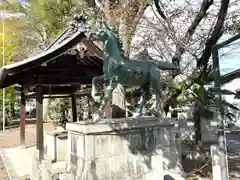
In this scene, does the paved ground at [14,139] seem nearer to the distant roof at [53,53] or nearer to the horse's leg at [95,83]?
the distant roof at [53,53]

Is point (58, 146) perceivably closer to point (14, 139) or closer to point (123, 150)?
point (123, 150)

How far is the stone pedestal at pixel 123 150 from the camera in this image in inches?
225

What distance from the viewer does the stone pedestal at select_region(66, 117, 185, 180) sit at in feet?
18.7

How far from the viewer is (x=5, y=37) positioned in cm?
2664

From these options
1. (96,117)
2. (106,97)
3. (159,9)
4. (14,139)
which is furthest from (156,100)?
(14,139)

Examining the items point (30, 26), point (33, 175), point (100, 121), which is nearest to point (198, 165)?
point (100, 121)

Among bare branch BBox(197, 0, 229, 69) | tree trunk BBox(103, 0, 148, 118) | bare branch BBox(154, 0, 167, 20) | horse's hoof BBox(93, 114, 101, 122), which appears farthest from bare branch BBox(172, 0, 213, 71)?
horse's hoof BBox(93, 114, 101, 122)

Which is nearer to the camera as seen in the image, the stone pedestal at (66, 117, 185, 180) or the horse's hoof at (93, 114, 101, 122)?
the stone pedestal at (66, 117, 185, 180)

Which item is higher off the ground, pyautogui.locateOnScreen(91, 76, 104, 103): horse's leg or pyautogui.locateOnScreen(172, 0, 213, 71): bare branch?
pyautogui.locateOnScreen(172, 0, 213, 71): bare branch

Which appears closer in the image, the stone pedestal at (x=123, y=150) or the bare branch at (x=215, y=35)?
the stone pedestal at (x=123, y=150)

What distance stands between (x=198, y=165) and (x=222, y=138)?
3820mm

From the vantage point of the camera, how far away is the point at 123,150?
620 cm

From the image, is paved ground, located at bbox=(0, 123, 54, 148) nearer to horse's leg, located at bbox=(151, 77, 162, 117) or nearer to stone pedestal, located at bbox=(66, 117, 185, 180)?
horse's leg, located at bbox=(151, 77, 162, 117)

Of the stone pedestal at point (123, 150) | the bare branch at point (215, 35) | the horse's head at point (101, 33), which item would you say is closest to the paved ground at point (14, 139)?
the bare branch at point (215, 35)
